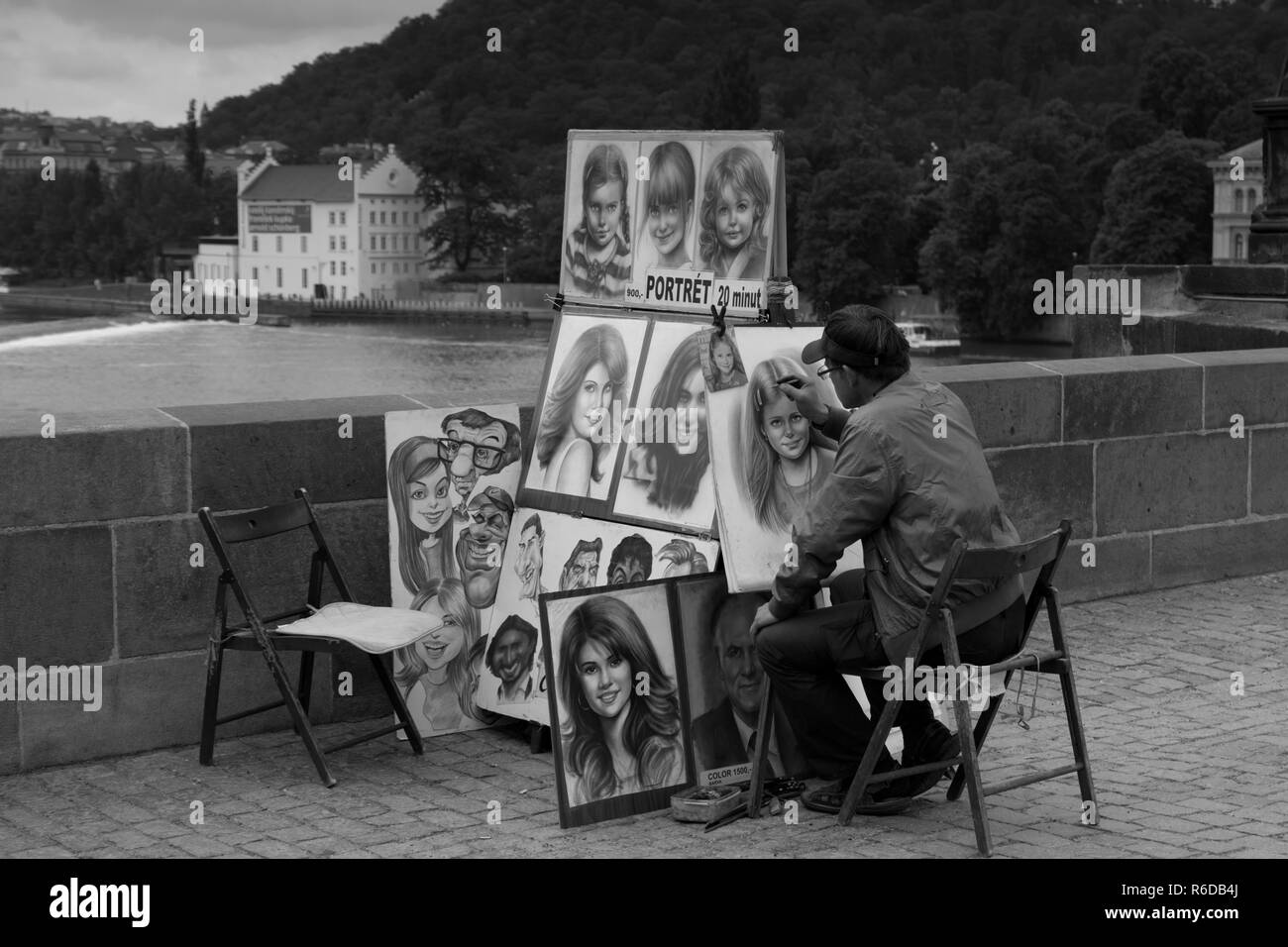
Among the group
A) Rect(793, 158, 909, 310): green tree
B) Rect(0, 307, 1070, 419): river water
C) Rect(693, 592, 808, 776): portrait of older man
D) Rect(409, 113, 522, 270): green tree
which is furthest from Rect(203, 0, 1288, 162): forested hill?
Rect(693, 592, 808, 776): portrait of older man

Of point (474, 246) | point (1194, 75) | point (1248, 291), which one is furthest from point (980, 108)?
point (1248, 291)

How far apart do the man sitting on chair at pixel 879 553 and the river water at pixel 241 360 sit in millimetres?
33719

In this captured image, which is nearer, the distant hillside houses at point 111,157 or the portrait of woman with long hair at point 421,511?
the portrait of woman with long hair at point 421,511

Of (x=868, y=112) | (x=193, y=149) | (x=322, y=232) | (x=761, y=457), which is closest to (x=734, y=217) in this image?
(x=761, y=457)

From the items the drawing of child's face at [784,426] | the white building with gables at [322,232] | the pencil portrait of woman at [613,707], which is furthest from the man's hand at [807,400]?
the white building with gables at [322,232]

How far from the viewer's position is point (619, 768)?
4.71 m

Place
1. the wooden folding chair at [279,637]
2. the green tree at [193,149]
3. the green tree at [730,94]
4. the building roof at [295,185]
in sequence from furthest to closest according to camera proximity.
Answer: the green tree at [193,149]
the building roof at [295,185]
the green tree at [730,94]
the wooden folding chair at [279,637]

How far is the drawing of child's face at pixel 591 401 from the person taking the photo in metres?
5.49

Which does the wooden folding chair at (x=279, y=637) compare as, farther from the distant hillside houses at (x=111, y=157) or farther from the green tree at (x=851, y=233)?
the distant hillside houses at (x=111, y=157)

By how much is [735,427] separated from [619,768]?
0.99 metres

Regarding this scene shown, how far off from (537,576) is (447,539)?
12.9 inches

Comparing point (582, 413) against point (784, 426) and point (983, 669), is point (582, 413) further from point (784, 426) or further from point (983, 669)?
point (983, 669)

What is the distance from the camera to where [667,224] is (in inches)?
217
